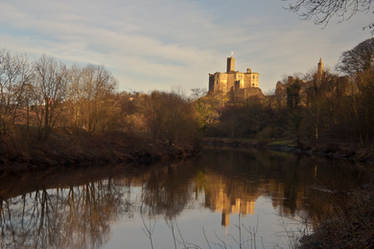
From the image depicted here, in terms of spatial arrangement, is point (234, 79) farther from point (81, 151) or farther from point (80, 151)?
point (80, 151)

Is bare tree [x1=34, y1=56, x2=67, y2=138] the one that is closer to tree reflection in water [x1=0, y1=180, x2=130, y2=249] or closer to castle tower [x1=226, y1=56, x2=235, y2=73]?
tree reflection in water [x1=0, y1=180, x2=130, y2=249]

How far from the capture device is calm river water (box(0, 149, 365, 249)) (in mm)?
8664

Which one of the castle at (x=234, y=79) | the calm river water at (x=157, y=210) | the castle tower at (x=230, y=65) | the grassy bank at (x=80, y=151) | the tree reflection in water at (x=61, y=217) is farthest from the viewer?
the castle tower at (x=230, y=65)

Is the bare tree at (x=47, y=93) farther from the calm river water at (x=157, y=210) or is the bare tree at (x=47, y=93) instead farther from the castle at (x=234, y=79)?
the castle at (x=234, y=79)

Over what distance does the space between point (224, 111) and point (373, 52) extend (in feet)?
135

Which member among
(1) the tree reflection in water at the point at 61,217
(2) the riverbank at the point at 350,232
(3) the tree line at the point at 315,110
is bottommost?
(1) the tree reflection in water at the point at 61,217

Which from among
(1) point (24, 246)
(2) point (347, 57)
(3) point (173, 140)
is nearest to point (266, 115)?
(2) point (347, 57)

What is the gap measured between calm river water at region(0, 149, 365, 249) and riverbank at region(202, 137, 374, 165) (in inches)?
537

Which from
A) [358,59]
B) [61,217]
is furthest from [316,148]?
[61,217]

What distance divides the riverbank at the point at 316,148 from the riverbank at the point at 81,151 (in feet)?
55.7

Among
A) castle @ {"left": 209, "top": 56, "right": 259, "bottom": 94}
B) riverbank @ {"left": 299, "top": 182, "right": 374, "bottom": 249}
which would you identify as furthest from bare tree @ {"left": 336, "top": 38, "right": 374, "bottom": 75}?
castle @ {"left": 209, "top": 56, "right": 259, "bottom": 94}

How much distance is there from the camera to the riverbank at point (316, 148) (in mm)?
30442

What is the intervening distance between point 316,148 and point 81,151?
96.7ft

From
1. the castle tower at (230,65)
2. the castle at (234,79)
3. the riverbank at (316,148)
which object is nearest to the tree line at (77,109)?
the riverbank at (316,148)
